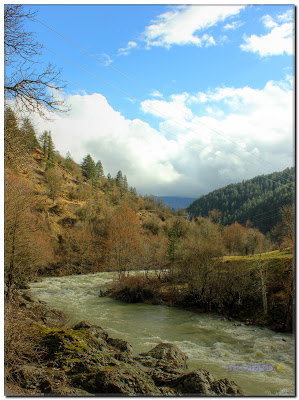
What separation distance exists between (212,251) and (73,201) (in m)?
70.2

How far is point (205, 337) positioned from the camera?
1659 cm

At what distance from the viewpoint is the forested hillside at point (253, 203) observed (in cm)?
11825

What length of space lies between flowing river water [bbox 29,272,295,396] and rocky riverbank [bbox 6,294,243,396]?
2.06m

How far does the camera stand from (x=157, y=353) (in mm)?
11898

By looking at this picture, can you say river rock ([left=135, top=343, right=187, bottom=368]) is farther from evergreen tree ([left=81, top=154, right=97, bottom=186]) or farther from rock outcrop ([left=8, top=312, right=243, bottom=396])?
evergreen tree ([left=81, top=154, right=97, bottom=186])

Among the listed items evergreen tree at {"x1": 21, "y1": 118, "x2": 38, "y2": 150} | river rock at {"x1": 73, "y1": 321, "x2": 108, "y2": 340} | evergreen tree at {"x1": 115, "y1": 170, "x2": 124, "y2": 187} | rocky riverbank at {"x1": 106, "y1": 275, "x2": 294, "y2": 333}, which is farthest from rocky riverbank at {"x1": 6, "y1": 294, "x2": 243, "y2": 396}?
evergreen tree at {"x1": 115, "y1": 170, "x2": 124, "y2": 187}

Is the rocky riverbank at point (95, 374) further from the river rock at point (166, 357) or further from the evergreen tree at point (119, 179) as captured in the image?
the evergreen tree at point (119, 179)

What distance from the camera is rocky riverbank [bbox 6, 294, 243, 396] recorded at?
6.54m

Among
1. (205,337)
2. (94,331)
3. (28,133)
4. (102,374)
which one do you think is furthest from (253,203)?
(28,133)

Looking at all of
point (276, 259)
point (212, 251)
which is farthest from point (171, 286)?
point (276, 259)

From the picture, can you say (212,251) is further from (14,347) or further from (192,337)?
(14,347)

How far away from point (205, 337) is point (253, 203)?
149292 millimetres

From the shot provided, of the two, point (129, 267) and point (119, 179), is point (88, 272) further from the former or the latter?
point (119, 179)

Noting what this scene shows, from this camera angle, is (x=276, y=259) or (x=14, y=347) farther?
(x=276, y=259)
